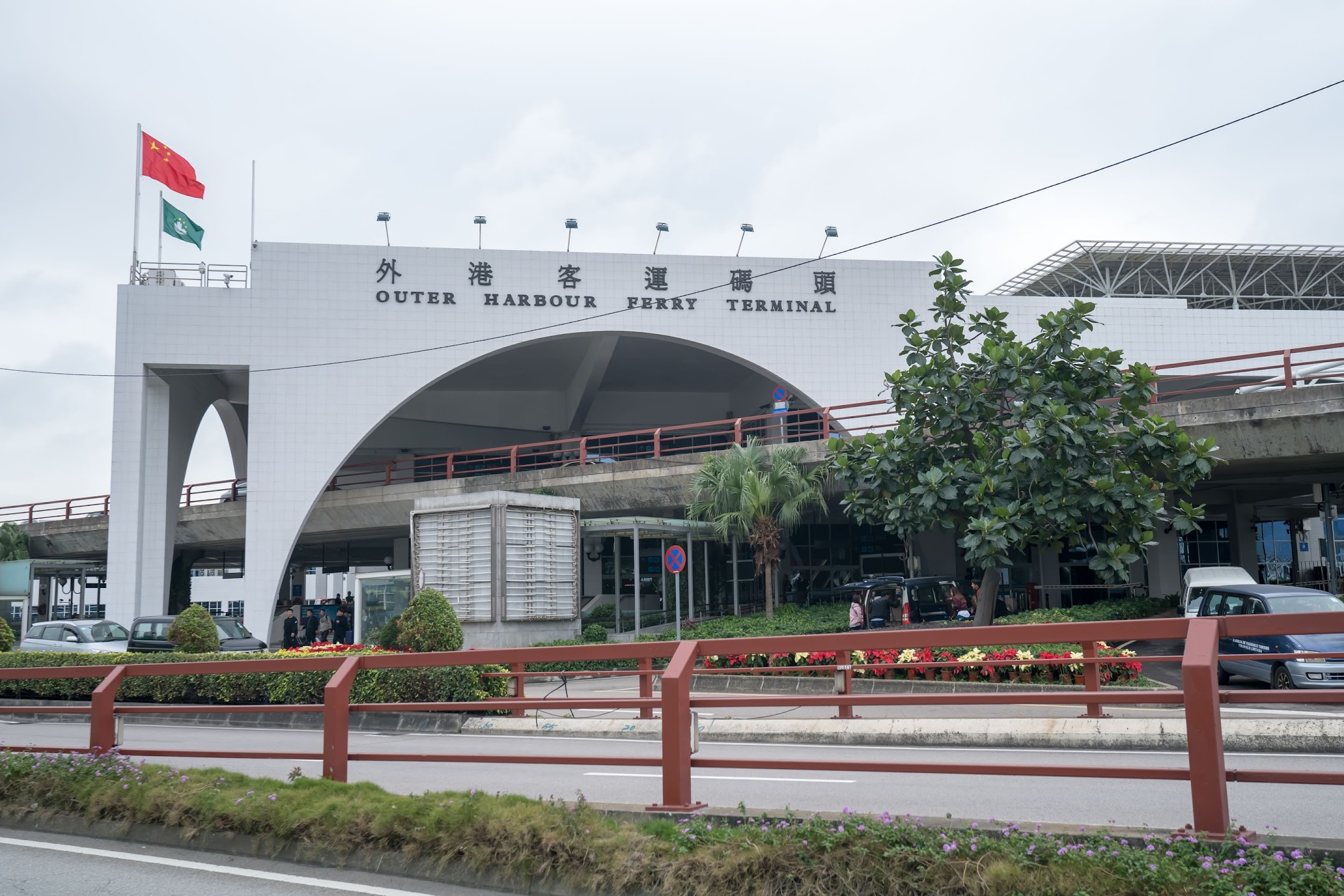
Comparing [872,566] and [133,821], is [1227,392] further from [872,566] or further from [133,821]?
[133,821]

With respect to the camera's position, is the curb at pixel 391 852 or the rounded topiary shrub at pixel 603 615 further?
the rounded topiary shrub at pixel 603 615

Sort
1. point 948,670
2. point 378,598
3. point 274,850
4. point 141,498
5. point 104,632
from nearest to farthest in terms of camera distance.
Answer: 1. point 274,850
2. point 948,670
3. point 378,598
4. point 104,632
5. point 141,498

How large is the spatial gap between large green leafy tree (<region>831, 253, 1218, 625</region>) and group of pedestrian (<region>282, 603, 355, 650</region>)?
1955cm

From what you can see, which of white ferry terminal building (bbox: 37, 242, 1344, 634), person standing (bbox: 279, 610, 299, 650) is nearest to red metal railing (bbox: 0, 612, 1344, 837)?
white ferry terminal building (bbox: 37, 242, 1344, 634)

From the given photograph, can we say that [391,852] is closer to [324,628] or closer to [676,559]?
[676,559]

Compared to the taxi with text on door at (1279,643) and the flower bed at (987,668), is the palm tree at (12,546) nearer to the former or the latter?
the flower bed at (987,668)

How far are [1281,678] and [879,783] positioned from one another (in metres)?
8.38

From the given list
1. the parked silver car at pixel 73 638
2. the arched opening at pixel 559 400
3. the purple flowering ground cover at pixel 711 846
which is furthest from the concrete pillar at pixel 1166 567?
the purple flowering ground cover at pixel 711 846

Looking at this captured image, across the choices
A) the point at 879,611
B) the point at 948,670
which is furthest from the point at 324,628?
the point at 948,670

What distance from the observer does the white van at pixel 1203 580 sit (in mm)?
19047

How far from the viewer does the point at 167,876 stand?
629 centimetres

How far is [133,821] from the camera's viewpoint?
287 inches

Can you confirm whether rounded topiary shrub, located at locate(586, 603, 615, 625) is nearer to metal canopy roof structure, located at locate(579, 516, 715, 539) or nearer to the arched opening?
metal canopy roof structure, located at locate(579, 516, 715, 539)

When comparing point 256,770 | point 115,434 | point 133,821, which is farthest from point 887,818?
point 115,434
